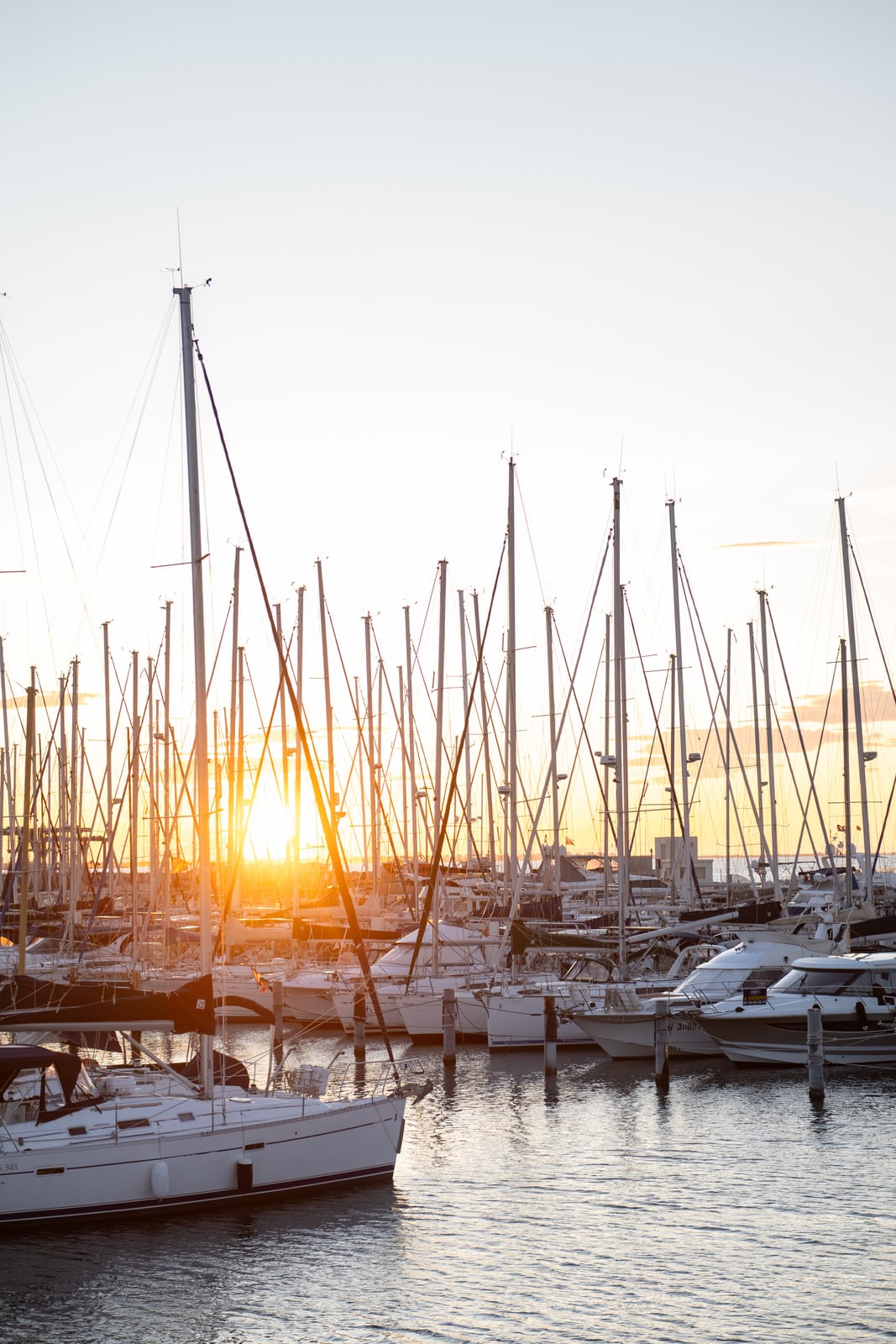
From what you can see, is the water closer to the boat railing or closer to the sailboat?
the sailboat

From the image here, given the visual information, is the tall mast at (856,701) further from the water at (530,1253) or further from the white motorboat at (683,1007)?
the water at (530,1253)

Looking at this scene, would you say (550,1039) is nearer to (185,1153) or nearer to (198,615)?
(185,1153)

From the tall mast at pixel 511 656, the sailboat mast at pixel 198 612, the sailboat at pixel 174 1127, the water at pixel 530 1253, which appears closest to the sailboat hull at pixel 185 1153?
the sailboat at pixel 174 1127

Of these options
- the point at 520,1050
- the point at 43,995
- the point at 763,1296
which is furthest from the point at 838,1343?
the point at 520,1050

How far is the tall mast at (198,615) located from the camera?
22578mm

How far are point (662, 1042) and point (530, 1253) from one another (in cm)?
1314

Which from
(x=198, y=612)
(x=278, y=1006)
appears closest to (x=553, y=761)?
(x=278, y=1006)

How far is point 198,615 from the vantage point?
917 inches

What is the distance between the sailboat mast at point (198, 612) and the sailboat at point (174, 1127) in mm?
31

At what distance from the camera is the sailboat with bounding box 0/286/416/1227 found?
20.0 m

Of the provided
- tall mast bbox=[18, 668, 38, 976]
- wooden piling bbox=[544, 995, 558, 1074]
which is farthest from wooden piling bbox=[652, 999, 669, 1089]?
tall mast bbox=[18, 668, 38, 976]

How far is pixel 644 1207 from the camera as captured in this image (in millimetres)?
21406

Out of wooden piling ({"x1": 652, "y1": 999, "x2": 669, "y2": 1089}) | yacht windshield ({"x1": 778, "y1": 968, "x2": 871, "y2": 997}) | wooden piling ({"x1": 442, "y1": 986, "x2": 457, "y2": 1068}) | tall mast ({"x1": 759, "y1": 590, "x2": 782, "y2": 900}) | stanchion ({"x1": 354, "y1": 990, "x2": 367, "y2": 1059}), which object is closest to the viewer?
wooden piling ({"x1": 652, "y1": 999, "x2": 669, "y2": 1089})

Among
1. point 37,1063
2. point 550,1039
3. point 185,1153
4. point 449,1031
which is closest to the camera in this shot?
point 37,1063
